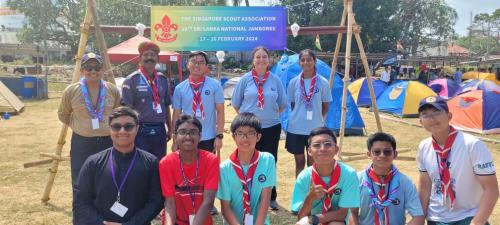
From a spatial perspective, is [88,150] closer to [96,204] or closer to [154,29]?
[96,204]

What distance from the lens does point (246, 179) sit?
3148 millimetres

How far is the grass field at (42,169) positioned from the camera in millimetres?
4594

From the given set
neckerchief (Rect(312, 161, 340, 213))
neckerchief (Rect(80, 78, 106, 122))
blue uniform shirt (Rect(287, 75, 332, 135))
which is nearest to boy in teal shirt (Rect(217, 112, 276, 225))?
neckerchief (Rect(312, 161, 340, 213))

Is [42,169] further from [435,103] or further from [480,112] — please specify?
[480,112]

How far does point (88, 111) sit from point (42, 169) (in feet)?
10.5

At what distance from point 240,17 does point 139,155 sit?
3.74 m

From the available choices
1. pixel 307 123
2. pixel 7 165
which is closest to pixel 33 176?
pixel 7 165

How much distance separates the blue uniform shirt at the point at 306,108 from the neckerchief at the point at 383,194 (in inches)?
67.6

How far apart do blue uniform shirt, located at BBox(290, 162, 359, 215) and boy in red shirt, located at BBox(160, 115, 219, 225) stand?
64 centimetres

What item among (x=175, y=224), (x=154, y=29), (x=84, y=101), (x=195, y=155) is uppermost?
(x=154, y=29)

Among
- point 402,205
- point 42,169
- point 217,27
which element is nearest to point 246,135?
point 402,205

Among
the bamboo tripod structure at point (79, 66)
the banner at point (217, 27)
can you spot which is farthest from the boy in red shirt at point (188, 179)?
the banner at point (217, 27)

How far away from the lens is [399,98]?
44.5 feet

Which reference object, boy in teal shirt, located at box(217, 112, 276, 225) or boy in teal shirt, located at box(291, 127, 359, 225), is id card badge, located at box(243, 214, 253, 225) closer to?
boy in teal shirt, located at box(217, 112, 276, 225)
